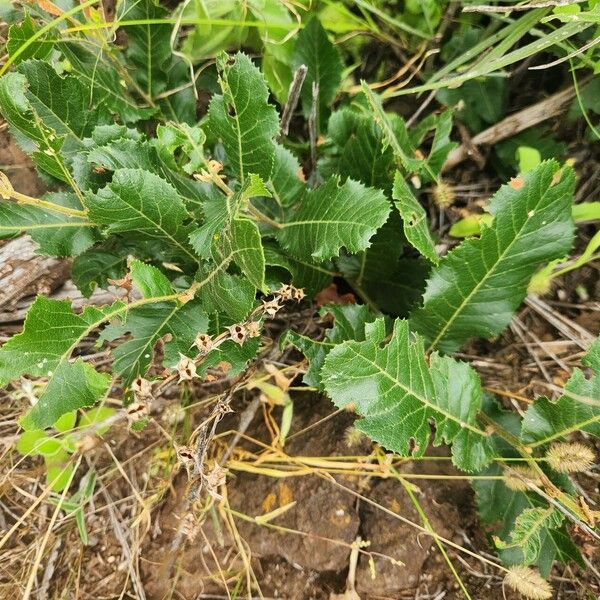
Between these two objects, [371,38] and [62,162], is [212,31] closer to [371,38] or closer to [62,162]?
[371,38]

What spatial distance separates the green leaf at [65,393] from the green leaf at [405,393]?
0.43 metres

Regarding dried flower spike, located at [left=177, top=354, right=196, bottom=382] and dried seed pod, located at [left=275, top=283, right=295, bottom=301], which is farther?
dried seed pod, located at [left=275, top=283, right=295, bottom=301]

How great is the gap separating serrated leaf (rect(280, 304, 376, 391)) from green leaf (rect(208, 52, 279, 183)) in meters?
0.34

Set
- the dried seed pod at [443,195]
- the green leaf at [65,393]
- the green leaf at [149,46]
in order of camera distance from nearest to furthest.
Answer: the green leaf at [65,393]
the green leaf at [149,46]
the dried seed pod at [443,195]

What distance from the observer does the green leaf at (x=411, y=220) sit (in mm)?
1094

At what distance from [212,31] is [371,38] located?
18.1 inches

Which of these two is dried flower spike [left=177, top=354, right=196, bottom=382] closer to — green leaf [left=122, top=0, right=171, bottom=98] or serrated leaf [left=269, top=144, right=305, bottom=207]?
serrated leaf [left=269, top=144, right=305, bottom=207]

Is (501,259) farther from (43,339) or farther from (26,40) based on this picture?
(26,40)

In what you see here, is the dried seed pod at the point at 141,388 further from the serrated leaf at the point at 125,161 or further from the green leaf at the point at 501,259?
the green leaf at the point at 501,259

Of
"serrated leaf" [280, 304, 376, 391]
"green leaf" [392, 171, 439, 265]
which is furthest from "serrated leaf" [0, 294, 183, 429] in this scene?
"green leaf" [392, 171, 439, 265]

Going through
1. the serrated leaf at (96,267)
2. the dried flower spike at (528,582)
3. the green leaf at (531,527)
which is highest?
the serrated leaf at (96,267)

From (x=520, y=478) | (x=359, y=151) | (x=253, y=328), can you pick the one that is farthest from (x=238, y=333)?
(x=520, y=478)

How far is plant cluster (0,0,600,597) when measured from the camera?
3.33 ft

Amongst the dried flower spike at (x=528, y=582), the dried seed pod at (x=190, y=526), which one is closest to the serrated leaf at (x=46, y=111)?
the dried seed pod at (x=190, y=526)
